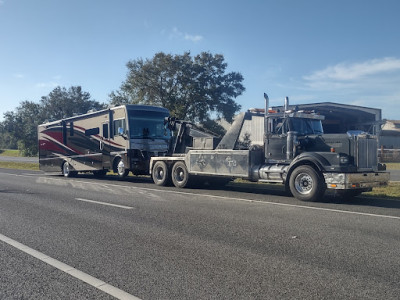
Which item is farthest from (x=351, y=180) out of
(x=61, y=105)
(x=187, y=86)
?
(x=61, y=105)

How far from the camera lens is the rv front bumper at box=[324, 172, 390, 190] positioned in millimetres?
10062

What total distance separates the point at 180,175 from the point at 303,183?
219 inches

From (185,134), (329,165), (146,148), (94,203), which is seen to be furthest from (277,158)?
(146,148)

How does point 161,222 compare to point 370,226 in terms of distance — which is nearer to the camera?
point 370,226

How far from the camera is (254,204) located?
10.1 m

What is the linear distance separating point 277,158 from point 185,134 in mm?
4695

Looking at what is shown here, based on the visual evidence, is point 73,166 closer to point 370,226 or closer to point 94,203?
point 94,203

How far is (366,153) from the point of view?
10.8m

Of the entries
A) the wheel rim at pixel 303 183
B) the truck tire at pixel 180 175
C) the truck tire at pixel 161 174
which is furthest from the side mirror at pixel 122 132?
the wheel rim at pixel 303 183

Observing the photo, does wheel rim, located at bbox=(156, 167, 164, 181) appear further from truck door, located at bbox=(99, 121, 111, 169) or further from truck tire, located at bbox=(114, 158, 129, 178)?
truck door, located at bbox=(99, 121, 111, 169)

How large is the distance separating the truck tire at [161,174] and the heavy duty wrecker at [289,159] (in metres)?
0.04

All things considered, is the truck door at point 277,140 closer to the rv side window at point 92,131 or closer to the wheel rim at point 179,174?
the wheel rim at point 179,174

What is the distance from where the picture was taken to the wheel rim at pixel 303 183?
10.7 metres

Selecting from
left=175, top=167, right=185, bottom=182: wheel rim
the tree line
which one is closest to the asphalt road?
left=175, top=167, right=185, bottom=182: wheel rim
